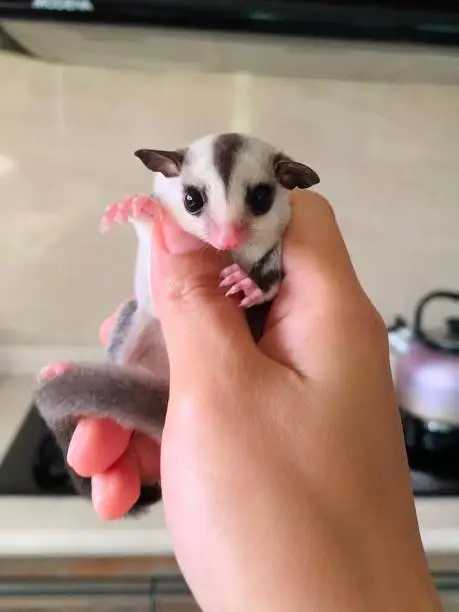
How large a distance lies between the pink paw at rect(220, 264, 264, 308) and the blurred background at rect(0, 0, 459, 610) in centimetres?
44

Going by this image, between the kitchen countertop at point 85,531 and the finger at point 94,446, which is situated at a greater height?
the finger at point 94,446

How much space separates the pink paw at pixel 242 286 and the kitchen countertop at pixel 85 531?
12.7 inches

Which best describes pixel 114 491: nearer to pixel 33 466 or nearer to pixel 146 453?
pixel 146 453

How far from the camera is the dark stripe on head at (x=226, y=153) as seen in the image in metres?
0.66

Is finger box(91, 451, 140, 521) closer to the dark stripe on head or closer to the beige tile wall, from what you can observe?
the dark stripe on head

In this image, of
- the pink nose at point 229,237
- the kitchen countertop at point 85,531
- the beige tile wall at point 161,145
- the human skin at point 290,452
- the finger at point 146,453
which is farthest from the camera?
the beige tile wall at point 161,145

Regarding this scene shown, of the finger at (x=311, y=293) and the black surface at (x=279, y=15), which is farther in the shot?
the black surface at (x=279, y=15)

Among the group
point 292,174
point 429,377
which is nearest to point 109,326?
point 292,174

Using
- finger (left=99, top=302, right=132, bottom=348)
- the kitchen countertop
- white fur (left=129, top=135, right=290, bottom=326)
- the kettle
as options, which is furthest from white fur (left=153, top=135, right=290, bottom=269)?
the kettle

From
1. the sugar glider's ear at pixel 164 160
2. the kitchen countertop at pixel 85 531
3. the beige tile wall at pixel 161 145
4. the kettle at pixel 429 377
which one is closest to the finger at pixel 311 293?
the sugar glider's ear at pixel 164 160

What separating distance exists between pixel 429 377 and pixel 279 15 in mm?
489

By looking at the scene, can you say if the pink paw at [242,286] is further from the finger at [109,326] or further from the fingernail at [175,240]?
the finger at [109,326]

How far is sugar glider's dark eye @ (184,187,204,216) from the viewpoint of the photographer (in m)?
0.67

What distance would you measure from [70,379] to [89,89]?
640mm
